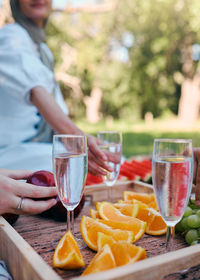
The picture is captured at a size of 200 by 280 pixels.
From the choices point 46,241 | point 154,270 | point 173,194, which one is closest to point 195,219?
point 173,194

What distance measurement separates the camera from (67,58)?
16.8 metres

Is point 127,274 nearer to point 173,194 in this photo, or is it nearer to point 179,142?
point 173,194

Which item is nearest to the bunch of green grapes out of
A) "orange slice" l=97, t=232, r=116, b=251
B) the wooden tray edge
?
"orange slice" l=97, t=232, r=116, b=251

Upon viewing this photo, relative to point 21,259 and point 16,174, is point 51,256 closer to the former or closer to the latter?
point 21,259

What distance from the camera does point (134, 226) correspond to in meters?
1.05

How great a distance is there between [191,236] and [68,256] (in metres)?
0.41

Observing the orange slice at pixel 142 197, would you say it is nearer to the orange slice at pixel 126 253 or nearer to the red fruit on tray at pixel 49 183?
the red fruit on tray at pixel 49 183

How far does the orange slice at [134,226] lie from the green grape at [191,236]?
14 cm

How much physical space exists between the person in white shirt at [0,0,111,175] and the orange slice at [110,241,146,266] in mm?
534

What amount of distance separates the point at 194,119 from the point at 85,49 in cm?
714

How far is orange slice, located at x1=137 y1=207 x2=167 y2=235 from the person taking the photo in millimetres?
1101

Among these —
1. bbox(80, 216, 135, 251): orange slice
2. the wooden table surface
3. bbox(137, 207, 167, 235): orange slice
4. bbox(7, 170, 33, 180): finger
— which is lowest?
the wooden table surface

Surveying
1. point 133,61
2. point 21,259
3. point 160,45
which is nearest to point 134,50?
point 133,61

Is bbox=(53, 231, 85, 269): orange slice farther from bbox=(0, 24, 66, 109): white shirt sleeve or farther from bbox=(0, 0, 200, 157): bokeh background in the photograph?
bbox=(0, 0, 200, 157): bokeh background
